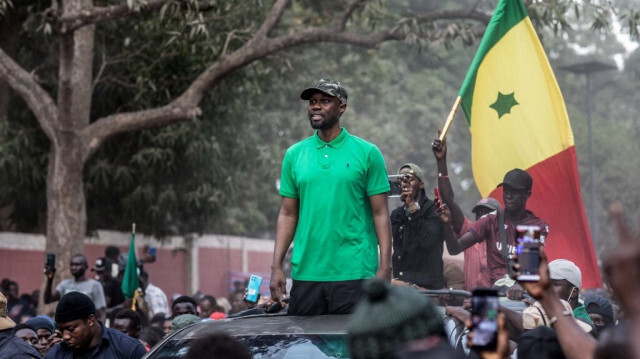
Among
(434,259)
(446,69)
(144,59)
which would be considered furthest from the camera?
(446,69)

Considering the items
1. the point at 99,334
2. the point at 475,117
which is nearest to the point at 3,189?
the point at 475,117

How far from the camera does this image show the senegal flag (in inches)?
361

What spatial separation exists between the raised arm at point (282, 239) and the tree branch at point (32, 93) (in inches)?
345

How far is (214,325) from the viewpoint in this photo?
5539 millimetres

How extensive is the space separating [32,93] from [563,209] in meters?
7.84

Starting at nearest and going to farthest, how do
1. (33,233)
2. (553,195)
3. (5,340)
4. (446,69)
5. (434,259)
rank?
(5,340) < (434,259) < (553,195) < (33,233) < (446,69)

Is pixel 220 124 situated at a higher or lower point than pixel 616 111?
lower

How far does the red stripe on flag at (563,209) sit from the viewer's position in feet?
29.5

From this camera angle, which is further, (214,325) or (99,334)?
(99,334)

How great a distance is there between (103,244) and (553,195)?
1398cm

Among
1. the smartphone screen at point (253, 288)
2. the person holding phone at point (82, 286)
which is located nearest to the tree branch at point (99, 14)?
the person holding phone at point (82, 286)

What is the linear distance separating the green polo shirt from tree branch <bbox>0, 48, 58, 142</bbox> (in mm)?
Result: 8941

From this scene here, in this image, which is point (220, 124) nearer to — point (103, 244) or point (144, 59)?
point (144, 59)

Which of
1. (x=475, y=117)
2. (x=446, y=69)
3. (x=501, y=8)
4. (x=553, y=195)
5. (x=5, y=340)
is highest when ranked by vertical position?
(x=446, y=69)
